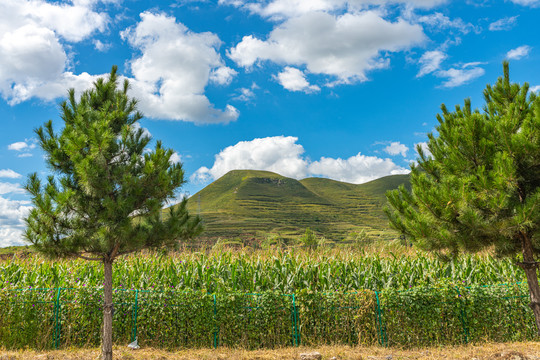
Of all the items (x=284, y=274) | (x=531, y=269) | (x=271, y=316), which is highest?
(x=531, y=269)

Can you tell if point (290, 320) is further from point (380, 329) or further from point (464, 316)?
point (464, 316)

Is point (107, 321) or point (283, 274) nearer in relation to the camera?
point (107, 321)

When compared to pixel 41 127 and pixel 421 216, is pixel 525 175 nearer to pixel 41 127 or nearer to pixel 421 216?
pixel 421 216

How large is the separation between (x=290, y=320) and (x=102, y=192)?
4988 millimetres

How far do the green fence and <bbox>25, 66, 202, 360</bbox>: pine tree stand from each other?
6.51ft

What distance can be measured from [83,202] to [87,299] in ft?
12.1

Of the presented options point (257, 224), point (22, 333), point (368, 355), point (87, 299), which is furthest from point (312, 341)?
point (257, 224)

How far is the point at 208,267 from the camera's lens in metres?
9.75

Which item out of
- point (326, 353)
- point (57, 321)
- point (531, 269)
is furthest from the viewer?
point (57, 321)

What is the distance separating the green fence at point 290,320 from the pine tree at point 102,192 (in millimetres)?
1983

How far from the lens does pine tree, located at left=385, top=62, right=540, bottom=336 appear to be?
5.50m

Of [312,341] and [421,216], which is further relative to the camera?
[312,341]

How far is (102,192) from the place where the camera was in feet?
18.5

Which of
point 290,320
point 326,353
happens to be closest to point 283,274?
point 290,320
